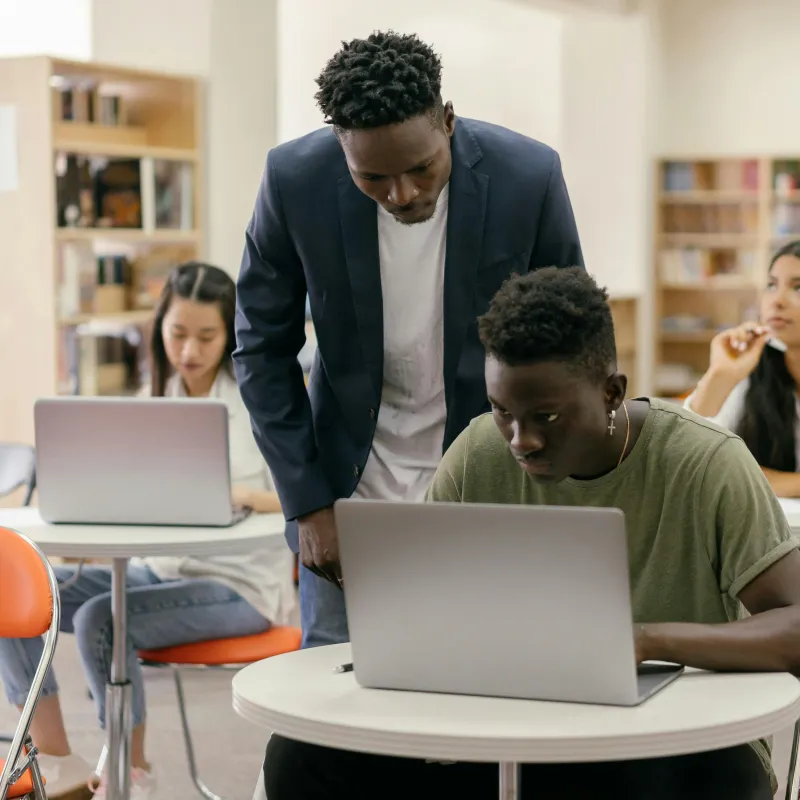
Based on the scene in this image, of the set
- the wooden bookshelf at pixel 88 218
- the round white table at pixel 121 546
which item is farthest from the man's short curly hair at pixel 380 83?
the wooden bookshelf at pixel 88 218

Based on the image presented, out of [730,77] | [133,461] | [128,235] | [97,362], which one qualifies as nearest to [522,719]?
[133,461]

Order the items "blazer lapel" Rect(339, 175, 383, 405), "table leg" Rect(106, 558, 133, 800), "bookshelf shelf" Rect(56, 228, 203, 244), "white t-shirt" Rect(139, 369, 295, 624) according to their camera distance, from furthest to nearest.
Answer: "bookshelf shelf" Rect(56, 228, 203, 244) < "white t-shirt" Rect(139, 369, 295, 624) < "table leg" Rect(106, 558, 133, 800) < "blazer lapel" Rect(339, 175, 383, 405)

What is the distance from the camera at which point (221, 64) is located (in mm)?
5250

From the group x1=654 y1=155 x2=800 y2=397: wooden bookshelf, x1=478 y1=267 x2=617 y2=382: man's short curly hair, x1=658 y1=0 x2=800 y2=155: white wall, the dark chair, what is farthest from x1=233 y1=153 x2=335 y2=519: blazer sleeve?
x1=658 y1=0 x2=800 y2=155: white wall

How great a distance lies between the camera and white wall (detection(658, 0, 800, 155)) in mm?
9195

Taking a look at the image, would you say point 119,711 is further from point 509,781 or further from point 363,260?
point 509,781

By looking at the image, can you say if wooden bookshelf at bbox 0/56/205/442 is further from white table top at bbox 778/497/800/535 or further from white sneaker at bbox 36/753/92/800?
white table top at bbox 778/497/800/535

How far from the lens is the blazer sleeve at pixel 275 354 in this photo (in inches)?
83.4

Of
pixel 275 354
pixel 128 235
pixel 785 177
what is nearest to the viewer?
pixel 275 354

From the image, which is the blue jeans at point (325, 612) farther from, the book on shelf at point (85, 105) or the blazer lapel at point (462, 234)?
the book on shelf at point (85, 105)

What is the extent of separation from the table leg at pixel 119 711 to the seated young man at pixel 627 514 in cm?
106

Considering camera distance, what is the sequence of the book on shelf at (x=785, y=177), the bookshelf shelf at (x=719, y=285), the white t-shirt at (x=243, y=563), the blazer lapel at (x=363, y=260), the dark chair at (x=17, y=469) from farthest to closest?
1. the bookshelf shelf at (x=719, y=285)
2. the book on shelf at (x=785, y=177)
3. the dark chair at (x=17, y=469)
4. the white t-shirt at (x=243, y=563)
5. the blazer lapel at (x=363, y=260)

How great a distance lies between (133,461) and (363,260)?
0.72m

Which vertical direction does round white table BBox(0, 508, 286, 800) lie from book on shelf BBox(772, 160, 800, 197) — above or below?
below
